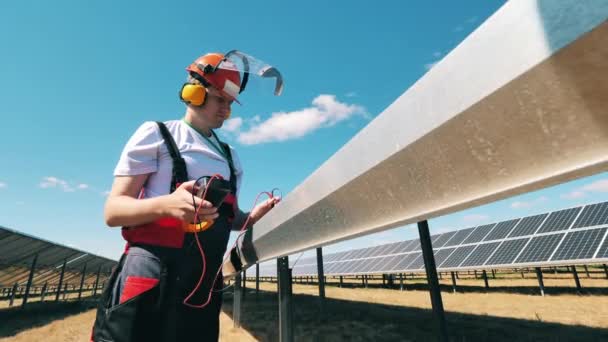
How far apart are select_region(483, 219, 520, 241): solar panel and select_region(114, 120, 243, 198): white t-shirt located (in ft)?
51.1

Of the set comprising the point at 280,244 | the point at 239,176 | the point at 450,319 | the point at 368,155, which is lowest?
the point at 450,319

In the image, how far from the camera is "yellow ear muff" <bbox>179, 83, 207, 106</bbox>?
1.64 m

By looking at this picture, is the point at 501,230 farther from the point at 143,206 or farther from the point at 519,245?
the point at 143,206

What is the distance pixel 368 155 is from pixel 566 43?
2.05 feet

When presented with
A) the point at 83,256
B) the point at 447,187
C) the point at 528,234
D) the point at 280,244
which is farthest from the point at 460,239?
the point at 83,256

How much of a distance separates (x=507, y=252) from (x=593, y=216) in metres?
3.53

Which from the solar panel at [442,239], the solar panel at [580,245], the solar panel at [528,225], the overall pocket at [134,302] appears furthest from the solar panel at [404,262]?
the overall pocket at [134,302]

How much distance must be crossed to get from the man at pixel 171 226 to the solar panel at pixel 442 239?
17.0m

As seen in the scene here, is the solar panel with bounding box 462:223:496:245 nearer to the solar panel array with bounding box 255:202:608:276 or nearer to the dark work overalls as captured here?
the solar panel array with bounding box 255:202:608:276

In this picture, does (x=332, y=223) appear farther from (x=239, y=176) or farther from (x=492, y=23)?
(x=492, y=23)

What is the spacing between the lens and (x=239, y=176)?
1.95m

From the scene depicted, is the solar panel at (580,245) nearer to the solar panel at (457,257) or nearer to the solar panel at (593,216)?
the solar panel at (593,216)

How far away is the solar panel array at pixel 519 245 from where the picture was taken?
10.4m

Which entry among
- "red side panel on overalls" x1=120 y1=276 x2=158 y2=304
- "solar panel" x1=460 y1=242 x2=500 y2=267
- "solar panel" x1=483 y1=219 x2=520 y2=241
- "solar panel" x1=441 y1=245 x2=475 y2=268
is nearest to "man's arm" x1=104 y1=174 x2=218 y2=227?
"red side panel on overalls" x1=120 y1=276 x2=158 y2=304
